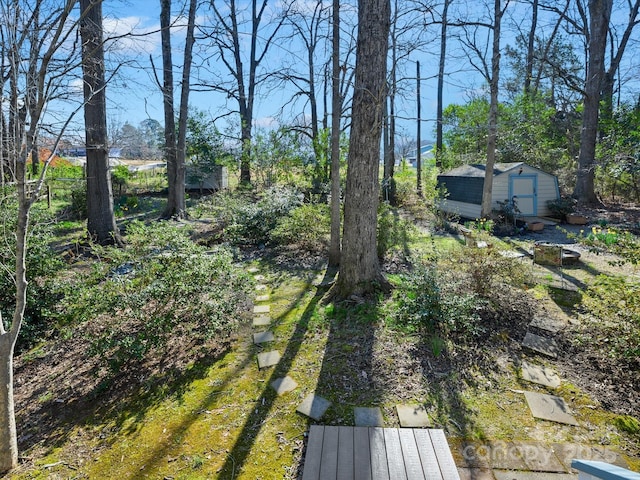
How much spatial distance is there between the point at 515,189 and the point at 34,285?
36.8 feet

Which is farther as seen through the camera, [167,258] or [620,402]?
[167,258]

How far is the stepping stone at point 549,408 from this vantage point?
2.51 meters

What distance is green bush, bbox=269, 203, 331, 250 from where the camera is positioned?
677 centimetres

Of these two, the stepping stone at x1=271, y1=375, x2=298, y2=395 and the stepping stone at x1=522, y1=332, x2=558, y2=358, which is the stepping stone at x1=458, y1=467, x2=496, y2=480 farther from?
the stepping stone at x1=522, y1=332, x2=558, y2=358

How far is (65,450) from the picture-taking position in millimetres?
2373

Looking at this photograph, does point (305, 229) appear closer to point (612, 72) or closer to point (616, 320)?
point (616, 320)

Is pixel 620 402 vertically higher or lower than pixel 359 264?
lower

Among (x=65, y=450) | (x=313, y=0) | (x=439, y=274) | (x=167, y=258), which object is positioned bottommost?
(x=65, y=450)

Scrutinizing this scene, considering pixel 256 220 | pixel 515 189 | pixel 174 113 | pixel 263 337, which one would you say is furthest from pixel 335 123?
pixel 515 189

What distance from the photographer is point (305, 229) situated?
22.2 ft

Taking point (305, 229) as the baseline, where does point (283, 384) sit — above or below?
below

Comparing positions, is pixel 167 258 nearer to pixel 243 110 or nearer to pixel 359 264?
pixel 359 264

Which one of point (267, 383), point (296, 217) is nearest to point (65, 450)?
point (267, 383)

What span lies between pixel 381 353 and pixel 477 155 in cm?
1428
